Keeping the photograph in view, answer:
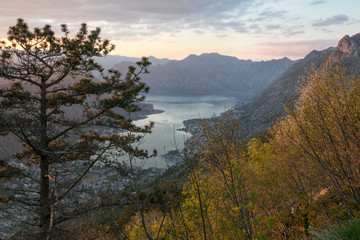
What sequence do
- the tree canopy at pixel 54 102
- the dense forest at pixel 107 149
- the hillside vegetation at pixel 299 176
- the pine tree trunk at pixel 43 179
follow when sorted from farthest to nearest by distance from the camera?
1. the tree canopy at pixel 54 102
2. the pine tree trunk at pixel 43 179
3. the dense forest at pixel 107 149
4. the hillside vegetation at pixel 299 176

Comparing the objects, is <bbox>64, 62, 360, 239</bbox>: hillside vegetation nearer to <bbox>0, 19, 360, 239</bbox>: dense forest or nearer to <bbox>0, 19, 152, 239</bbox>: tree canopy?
<bbox>0, 19, 360, 239</bbox>: dense forest

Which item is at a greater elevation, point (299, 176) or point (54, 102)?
point (54, 102)

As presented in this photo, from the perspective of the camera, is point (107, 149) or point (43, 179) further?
point (107, 149)

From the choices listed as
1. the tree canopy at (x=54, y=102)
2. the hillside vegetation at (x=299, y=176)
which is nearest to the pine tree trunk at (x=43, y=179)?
the tree canopy at (x=54, y=102)

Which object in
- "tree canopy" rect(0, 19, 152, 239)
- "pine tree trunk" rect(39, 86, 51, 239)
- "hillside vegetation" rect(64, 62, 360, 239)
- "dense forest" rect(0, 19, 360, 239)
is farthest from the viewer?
"tree canopy" rect(0, 19, 152, 239)

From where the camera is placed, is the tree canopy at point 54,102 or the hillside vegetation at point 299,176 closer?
the hillside vegetation at point 299,176

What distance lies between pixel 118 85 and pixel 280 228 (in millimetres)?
10704

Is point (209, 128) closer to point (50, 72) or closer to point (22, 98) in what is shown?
point (50, 72)

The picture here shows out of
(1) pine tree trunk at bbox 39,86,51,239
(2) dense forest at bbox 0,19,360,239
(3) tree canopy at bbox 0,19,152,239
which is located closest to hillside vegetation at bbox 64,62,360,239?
(2) dense forest at bbox 0,19,360,239

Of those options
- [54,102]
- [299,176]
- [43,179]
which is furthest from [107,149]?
[299,176]

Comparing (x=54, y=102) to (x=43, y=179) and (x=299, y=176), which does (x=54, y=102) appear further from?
(x=299, y=176)

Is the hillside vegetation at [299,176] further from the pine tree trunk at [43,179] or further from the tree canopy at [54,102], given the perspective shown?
the tree canopy at [54,102]

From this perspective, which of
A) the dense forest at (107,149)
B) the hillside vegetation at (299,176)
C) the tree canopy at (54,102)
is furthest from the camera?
the tree canopy at (54,102)

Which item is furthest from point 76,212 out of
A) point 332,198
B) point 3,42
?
point 332,198
